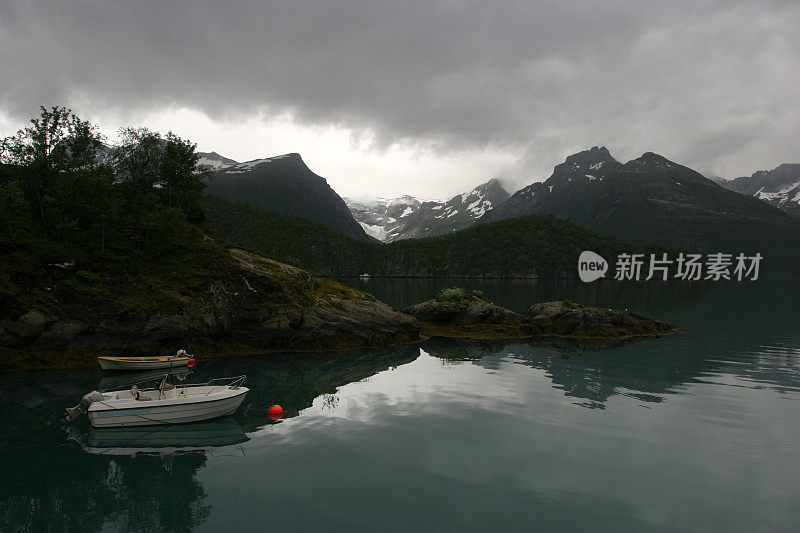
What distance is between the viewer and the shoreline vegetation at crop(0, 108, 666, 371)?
3259 cm

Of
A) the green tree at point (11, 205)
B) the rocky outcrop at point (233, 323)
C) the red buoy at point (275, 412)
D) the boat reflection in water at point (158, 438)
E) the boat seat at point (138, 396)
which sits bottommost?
the boat reflection in water at point (158, 438)

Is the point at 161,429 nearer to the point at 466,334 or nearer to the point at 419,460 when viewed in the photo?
the point at 419,460

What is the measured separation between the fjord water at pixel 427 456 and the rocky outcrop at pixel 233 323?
344 cm

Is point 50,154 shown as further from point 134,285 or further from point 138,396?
point 138,396

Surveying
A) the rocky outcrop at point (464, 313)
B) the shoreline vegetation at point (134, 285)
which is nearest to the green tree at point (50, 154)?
the shoreline vegetation at point (134, 285)

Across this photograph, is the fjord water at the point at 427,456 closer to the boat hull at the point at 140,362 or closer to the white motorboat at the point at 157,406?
the white motorboat at the point at 157,406

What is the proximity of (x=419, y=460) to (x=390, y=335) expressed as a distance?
29.5 metres

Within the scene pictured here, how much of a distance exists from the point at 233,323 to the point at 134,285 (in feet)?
29.2

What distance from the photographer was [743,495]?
50.0ft

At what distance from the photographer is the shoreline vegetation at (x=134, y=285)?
32.6 m

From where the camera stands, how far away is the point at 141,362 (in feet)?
104

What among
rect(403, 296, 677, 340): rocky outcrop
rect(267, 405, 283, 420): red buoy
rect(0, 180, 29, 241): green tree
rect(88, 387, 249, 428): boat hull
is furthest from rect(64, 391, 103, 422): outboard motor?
rect(403, 296, 677, 340): rocky outcrop

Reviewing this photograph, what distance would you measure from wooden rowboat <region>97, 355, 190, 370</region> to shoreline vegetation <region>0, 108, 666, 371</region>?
2.98 m

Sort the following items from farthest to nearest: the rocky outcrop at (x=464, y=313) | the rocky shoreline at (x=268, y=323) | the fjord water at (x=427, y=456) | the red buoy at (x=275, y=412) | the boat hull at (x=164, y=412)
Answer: the rocky outcrop at (x=464, y=313) → the rocky shoreline at (x=268, y=323) → the red buoy at (x=275, y=412) → the boat hull at (x=164, y=412) → the fjord water at (x=427, y=456)
